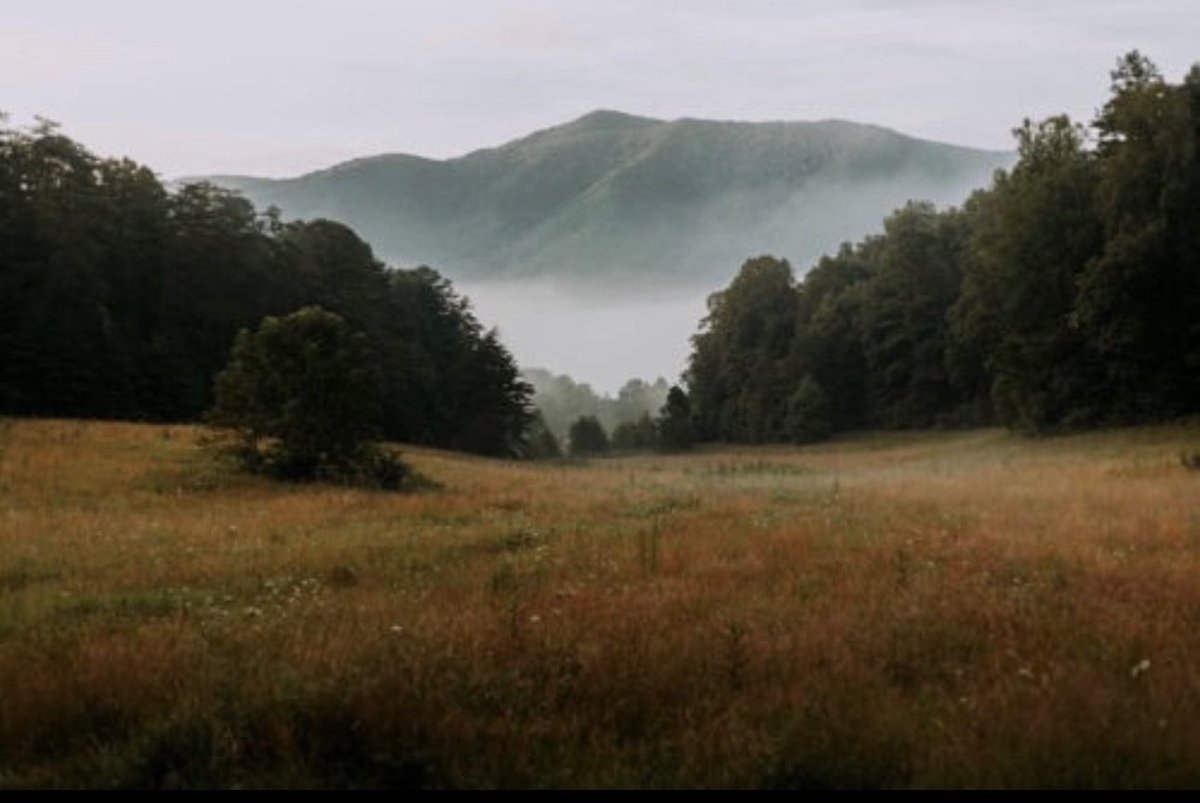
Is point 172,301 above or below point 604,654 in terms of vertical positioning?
above

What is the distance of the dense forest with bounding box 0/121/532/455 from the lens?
171 feet

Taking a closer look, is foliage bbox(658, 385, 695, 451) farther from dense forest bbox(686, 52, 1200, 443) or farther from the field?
the field

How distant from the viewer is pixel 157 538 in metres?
14.5

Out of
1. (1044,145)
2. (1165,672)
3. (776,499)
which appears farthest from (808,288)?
(1165,672)

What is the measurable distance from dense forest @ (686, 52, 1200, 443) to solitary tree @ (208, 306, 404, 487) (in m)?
36.4

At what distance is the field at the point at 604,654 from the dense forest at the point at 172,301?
34.9 meters

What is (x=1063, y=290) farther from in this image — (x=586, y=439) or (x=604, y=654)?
(x=586, y=439)

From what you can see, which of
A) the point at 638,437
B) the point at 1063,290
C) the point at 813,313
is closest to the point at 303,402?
A: the point at 1063,290

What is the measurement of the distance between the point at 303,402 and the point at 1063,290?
43.8m

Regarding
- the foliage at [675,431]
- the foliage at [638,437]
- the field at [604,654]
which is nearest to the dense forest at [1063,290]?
the foliage at [675,431]

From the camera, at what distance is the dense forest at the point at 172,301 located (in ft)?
171

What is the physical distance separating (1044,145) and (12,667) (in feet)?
202

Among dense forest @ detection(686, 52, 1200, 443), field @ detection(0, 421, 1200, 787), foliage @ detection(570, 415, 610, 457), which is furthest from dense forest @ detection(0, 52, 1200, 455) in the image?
field @ detection(0, 421, 1200, 787)

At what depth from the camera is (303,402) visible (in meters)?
24.7
